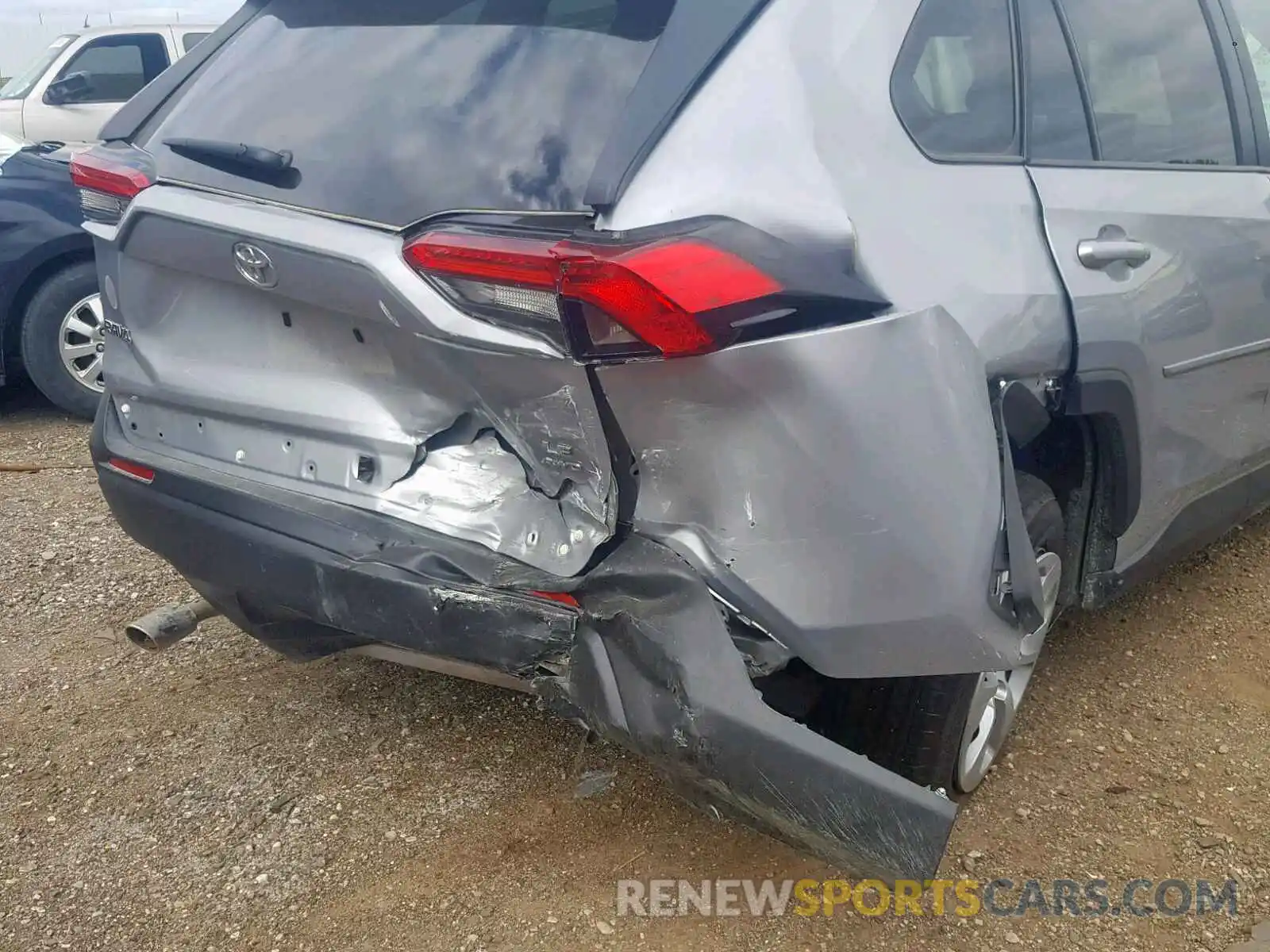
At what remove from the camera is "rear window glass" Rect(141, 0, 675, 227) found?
184 centimetres

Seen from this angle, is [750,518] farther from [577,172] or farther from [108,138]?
[108,138]

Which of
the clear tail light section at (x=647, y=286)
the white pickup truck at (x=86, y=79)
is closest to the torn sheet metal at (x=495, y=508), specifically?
the clear tail light section at (x=647, y=286)

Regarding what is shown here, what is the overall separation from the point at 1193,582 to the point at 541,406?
2.78 metres

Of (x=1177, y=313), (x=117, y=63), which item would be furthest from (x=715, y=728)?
(x=117, y=63)

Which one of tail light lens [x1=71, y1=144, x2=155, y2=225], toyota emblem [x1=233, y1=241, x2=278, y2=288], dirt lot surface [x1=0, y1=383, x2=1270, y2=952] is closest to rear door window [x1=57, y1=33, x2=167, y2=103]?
dirt lot surface [x1=0, y1=383, x2=1270, y2=952]

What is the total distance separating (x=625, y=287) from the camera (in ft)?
5.37

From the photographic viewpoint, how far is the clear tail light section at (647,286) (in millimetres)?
1640

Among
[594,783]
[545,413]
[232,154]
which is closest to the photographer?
[545,413]

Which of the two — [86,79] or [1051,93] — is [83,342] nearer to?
[86,79]

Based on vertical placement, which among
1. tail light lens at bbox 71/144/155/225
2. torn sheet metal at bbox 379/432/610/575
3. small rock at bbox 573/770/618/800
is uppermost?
tail light lens at bbox 71/144/155/225

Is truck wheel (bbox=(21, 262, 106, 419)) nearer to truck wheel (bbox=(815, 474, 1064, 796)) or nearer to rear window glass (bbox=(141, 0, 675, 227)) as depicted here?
rear window glass (bbox=(141, 0, 675, 227))

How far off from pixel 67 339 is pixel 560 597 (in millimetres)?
4269

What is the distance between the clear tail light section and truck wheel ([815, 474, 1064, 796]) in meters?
0.79

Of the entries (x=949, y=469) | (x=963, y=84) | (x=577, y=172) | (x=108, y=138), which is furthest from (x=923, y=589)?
(x=108, y=138)
